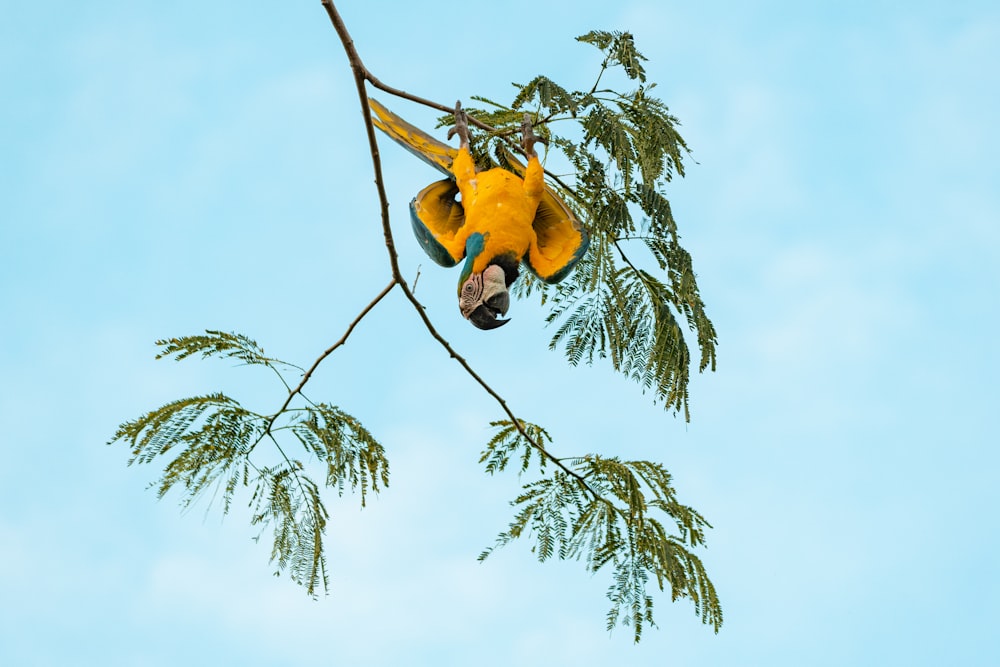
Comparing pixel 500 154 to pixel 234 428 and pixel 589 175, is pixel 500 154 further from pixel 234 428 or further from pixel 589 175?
pixel 234 428

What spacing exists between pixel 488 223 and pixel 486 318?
0.47m

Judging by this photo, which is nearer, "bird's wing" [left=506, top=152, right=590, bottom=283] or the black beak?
the black beak

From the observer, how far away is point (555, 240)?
6.44 m

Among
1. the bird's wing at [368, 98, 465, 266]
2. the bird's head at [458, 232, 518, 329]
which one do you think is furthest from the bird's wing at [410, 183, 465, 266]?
the bird's head at [458, 232, 518, 329]

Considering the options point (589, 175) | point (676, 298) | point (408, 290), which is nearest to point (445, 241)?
point (408, 290)

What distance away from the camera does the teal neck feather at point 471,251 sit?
20.2 feet

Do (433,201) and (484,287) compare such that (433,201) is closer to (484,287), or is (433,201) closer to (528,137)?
(528,137)

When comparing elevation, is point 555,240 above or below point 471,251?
above

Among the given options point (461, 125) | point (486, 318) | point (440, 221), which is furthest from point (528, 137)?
point (486, 318)

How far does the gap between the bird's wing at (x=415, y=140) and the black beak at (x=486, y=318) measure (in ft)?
2.92

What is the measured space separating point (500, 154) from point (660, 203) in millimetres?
888

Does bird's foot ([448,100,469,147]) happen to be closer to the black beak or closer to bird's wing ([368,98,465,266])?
bird's wing ([368,98,465,266])

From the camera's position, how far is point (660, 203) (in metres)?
6.57

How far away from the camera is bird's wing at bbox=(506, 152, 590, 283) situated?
632cm
